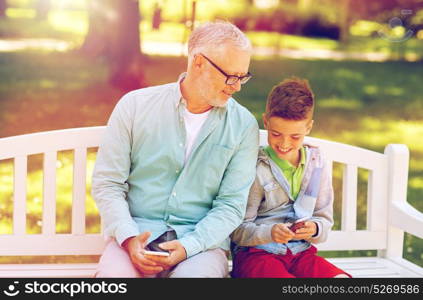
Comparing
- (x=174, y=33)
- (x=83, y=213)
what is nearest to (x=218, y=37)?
(x=83, y=213)

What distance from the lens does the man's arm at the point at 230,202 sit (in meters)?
3.29

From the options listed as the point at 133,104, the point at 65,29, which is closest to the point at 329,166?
the point at 133,104

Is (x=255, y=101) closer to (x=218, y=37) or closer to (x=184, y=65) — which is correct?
(x=184, y=65)

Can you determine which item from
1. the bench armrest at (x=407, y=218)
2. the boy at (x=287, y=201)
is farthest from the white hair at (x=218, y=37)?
the bench armrest at (x=407, y=218)

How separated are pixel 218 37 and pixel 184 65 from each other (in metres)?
10.9

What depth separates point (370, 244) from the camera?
4.06m

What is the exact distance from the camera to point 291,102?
341 centimetres

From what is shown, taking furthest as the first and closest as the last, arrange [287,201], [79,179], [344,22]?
[344,22] → [79,179] → [287,201]

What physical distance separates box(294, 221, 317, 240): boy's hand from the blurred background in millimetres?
1211

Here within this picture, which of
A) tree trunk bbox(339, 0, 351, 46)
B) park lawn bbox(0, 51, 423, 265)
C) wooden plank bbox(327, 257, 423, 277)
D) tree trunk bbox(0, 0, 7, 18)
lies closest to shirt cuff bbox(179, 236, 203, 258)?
wooden plank bbox(327, 257, 423, 277)

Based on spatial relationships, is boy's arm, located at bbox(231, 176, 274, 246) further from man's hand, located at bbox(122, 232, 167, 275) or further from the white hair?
the white hair

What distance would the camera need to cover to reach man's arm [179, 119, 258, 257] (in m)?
3.29

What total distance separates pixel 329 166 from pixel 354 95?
33.1 ft

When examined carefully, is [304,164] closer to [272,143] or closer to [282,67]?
[272,143]
